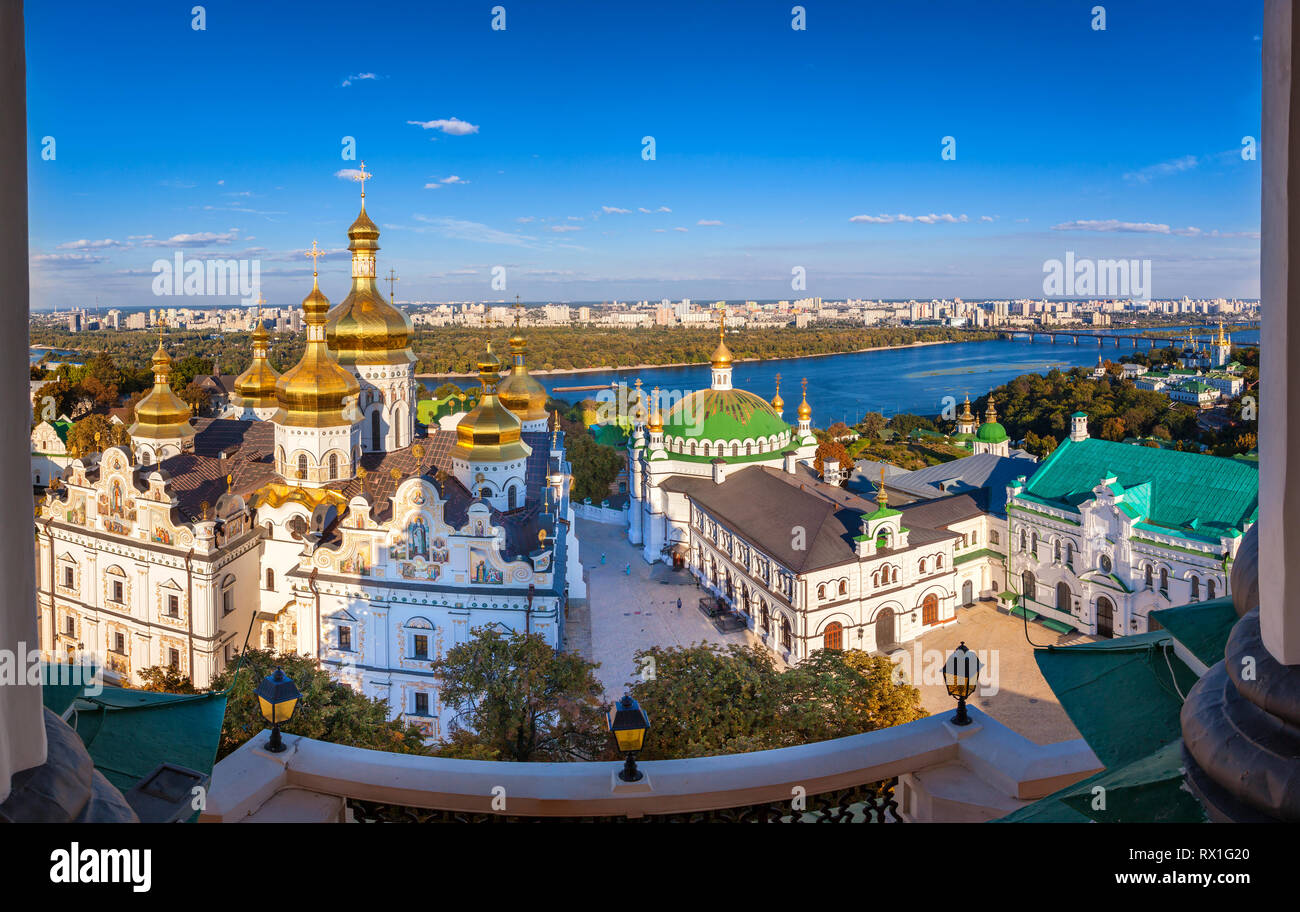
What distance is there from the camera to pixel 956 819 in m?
2.42

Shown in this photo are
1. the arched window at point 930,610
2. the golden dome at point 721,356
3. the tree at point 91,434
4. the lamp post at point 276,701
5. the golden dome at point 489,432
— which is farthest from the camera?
the golden dome at point 721,356

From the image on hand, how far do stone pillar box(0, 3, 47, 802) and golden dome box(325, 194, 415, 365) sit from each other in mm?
11652

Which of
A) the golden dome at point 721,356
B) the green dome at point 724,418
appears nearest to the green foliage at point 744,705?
the green dome at point 724,418

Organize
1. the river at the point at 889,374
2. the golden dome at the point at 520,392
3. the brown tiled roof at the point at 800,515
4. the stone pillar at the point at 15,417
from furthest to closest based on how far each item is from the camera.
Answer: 1. the river at the point at 889,374
2. the golden dome at the point at 520,392
3. the brown tiled roof at the point at 800,515
4. the stone pillar at the point at 15,417

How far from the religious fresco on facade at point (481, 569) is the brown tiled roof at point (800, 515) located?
4.22m

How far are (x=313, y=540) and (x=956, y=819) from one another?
Result: 783 centimetres

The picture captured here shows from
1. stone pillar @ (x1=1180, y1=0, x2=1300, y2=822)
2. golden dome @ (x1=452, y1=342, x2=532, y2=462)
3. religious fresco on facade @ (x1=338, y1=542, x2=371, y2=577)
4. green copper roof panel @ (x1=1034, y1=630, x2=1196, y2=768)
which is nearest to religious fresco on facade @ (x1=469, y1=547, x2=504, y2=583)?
religious fresco on facade @ (x1=338, y1=542, x2=371, y2=577)

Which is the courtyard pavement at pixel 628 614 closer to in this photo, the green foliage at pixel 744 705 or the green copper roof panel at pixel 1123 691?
the green foliage at pixel 744 705

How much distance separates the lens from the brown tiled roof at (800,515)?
11.3m


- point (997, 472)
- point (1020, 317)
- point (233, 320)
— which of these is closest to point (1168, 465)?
point (997, 472)

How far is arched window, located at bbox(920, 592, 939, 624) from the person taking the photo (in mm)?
12250

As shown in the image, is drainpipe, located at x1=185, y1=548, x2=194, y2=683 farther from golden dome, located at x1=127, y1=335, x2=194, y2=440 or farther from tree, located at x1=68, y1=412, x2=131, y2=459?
tree, located at x1=68, y1=412, x2=131, y2=459

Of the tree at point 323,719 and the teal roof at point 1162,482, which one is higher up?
the teal roof at point 1162,482
